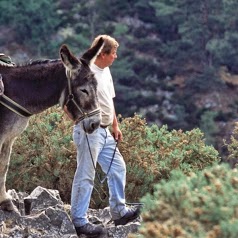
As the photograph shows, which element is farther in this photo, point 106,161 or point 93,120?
point 106,161

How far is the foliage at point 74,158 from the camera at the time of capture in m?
12.0

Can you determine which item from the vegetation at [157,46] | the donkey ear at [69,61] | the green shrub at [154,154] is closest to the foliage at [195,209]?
the donkey ear at [69,61]

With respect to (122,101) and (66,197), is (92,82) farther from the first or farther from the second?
(122,101)

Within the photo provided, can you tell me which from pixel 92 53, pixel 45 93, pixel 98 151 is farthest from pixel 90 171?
pixel 92 53

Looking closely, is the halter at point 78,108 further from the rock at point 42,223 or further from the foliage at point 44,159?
the foliage at point 44,159

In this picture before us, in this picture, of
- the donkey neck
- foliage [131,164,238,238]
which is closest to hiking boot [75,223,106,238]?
the donkey neck

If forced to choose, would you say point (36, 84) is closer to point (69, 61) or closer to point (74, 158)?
point (69, 61)

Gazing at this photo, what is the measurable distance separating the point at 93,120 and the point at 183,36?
191 ft

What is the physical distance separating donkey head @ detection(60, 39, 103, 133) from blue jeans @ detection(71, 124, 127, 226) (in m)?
0.18

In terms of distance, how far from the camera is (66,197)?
1187 centimetres

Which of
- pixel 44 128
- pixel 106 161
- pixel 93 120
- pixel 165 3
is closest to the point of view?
pixel 93 120

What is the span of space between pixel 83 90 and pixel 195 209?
3.14 metres

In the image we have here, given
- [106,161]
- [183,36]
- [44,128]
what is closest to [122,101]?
[183,36]

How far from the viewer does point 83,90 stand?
8.38 m
